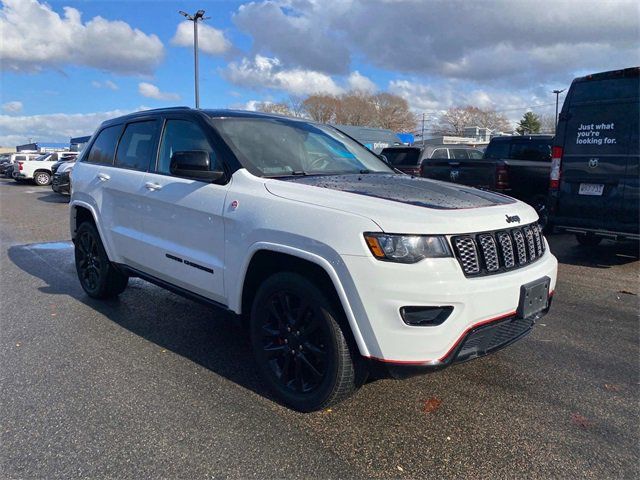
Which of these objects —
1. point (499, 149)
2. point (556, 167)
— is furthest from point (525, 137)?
point (556, 167)

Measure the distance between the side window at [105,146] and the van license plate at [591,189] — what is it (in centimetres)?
588

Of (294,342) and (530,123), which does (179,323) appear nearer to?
(294,342)

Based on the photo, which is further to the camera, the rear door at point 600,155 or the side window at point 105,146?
the rear door at point 600,155

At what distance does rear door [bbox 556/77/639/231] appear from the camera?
6469 mm

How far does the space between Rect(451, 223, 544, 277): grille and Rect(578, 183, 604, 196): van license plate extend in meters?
4.28

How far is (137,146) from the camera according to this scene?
459 cm

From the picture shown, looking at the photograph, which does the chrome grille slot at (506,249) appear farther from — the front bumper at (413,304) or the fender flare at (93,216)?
the fender flare at (93,216)

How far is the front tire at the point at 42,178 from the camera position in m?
26.3

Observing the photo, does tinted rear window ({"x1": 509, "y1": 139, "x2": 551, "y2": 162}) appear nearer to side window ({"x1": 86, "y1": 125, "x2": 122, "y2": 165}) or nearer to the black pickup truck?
the black pickup truck

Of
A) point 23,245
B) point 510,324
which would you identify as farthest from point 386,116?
point 510,324

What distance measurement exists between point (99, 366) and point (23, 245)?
6.03m

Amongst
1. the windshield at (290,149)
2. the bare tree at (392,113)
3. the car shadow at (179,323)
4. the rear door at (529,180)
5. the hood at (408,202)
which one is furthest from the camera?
the bare tree at (392,113)

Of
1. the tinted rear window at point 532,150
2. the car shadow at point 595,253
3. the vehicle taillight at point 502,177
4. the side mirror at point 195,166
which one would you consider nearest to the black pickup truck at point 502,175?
the vehicle taillight at point 502,177

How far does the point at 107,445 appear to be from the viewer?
2721mm
